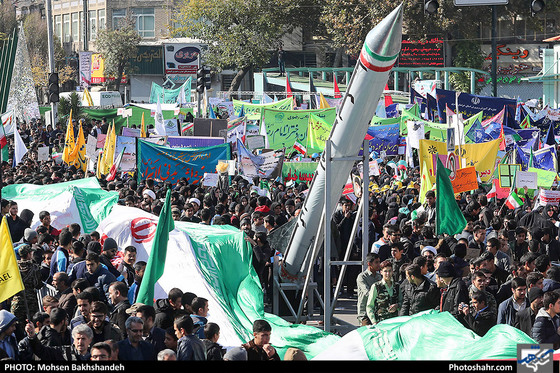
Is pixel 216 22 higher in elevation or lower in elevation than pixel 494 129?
higher

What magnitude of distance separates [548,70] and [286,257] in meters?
30.4

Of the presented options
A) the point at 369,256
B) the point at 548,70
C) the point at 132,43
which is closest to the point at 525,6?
the point at 548,70

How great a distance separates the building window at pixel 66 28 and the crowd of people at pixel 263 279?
62906 mm

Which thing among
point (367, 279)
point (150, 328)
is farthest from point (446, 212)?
point (150, 328)

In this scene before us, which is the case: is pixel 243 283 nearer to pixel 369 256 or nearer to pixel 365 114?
pixel 369 256

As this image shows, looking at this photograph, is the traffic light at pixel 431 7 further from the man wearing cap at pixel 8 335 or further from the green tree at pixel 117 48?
the green tree at pixel 117 48

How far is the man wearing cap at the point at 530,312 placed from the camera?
28.7ft

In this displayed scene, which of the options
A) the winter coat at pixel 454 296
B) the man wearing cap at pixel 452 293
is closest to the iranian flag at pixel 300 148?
the man wearing cap at pixel 452 293

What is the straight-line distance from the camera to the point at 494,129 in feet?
77.7

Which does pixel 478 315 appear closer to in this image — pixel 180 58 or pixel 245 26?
pixel 245 26

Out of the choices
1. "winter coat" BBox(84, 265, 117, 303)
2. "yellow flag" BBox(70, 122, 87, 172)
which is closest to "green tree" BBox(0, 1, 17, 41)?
"yellow flag" BBox(70, 122, 87, 172)

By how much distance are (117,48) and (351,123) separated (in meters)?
55.2

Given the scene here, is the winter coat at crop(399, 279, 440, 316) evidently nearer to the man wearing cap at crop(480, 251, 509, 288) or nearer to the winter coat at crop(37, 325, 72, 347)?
the man wearing cap at crop(480, 251, 509, 288)

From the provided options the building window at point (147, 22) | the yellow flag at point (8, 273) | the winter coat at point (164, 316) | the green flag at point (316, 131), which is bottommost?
the winter coat at point (164, 316)
